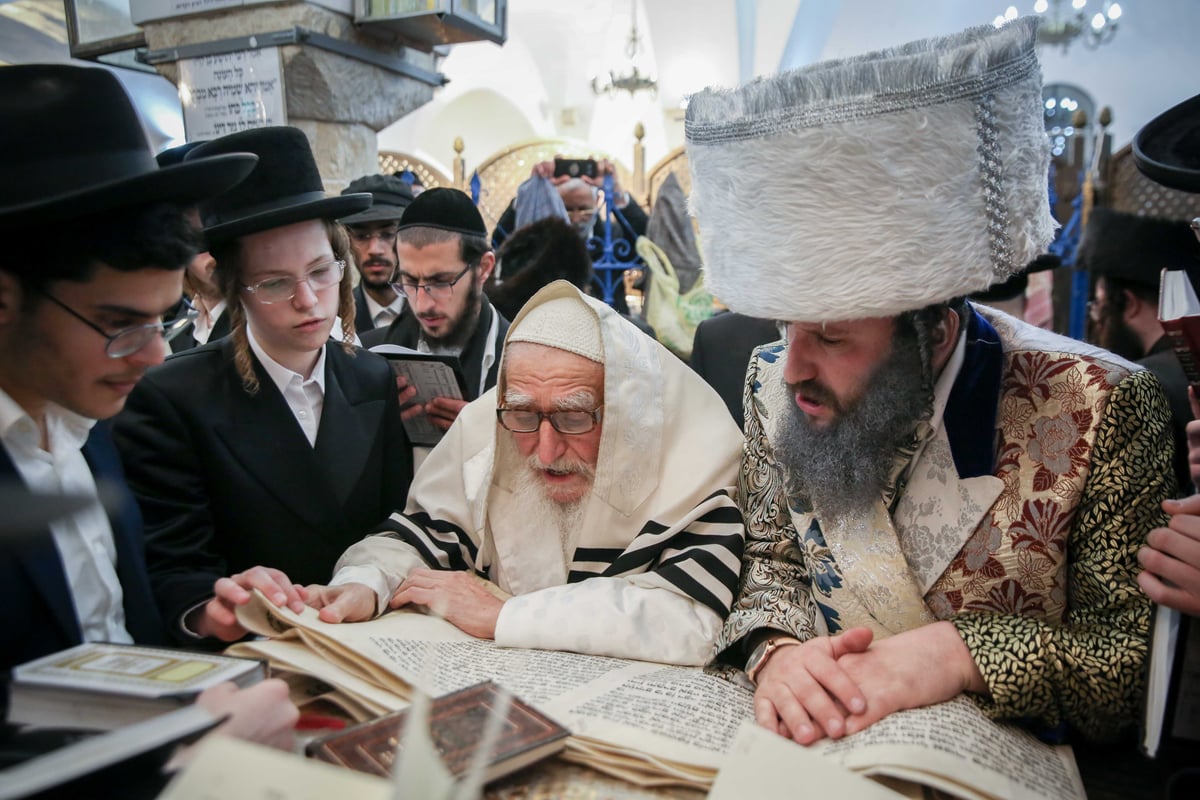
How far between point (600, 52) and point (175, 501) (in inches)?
762

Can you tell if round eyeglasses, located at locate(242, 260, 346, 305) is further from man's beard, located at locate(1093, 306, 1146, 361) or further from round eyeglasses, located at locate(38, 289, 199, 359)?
man's beard, located at locate(1093, 306, 1146, 361)

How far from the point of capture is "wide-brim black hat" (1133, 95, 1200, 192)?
178cm

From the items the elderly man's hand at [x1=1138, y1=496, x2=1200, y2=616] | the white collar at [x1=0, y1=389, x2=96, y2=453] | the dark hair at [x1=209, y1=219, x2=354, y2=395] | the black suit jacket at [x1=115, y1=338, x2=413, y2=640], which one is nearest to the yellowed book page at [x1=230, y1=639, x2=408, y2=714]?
the black suit jacket at [x1=115, y1=338, x2=413, y2=640]

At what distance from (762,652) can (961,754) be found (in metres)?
0.44

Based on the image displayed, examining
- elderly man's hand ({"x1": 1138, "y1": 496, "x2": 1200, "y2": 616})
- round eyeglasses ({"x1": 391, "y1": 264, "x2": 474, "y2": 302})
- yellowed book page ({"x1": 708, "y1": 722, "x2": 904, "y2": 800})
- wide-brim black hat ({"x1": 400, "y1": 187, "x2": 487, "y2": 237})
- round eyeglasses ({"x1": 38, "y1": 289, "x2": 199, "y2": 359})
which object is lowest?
yellowed book page ({"x1": 708, "y1": 722, "x2": 904, "y2": 800})

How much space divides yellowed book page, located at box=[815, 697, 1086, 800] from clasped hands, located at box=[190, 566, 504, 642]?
0.79m

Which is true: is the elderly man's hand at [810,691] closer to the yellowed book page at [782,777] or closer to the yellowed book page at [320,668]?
the yellowed book page at [782,777]

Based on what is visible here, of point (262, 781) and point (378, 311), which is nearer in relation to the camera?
point (262, 781)

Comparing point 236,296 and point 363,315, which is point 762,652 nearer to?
point 236,296

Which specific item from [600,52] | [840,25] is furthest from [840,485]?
[600,52]

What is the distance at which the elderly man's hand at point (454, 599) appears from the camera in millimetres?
1834

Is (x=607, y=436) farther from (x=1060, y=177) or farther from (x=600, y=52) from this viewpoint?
(x=600, y=52)

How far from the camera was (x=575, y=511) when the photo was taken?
2.22 metres

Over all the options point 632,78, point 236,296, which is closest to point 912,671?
point 236,296
